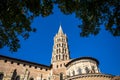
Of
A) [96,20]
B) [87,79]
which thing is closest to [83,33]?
[96,20]

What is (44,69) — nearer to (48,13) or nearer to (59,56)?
(59,56)

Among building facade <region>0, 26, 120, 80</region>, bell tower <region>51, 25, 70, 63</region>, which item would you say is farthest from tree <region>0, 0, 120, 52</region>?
bell tower <region>51, 25, 70, 63</region>

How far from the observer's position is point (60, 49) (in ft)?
156

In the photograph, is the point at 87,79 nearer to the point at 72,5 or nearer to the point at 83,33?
the point at 83,33

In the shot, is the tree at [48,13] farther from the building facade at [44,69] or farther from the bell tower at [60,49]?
the bell tower at [60,49]

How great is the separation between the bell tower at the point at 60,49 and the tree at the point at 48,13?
3287 centimetres

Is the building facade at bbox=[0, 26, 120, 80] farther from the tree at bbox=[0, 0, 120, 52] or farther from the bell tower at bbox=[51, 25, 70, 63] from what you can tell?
the tree at bbox=[0, 0, 120, 52]

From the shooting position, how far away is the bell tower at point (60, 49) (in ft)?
A: 147

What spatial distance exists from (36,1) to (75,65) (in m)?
27.9

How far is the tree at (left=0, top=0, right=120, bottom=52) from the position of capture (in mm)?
8859

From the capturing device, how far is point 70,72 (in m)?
35.3

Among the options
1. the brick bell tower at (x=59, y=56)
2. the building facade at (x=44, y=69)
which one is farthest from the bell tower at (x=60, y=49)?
the building facade at (x=44, y=69)

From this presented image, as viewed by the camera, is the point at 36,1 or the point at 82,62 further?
the point at 82,62

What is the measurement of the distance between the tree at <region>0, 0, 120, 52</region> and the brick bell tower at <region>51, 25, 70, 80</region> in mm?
24809
